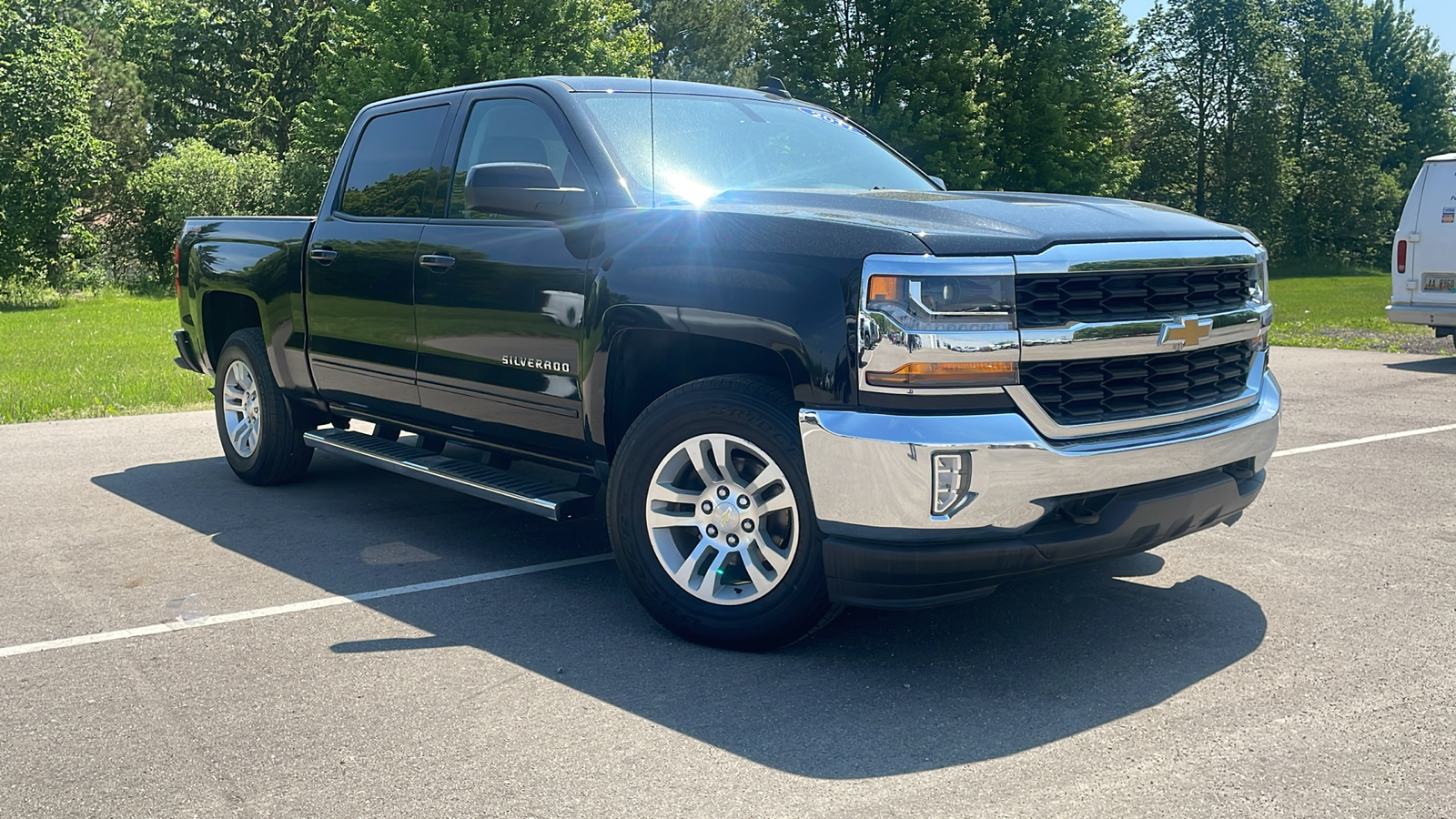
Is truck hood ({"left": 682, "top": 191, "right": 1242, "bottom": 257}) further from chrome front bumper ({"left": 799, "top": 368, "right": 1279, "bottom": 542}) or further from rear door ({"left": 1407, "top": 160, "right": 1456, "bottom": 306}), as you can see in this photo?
rear door ({"left": 1407, "top": 160, "right": 1456, "bottom": 306})

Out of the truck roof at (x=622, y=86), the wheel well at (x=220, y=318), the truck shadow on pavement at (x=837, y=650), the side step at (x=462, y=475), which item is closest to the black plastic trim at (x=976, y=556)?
the truck shadow on pavement at (x=837, y=650)

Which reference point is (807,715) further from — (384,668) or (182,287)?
(182,287)

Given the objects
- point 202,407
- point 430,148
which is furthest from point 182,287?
point 202,407

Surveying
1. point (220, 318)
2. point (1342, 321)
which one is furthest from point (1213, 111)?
point (220, 318)

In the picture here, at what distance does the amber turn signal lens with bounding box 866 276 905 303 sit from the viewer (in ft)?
12.4

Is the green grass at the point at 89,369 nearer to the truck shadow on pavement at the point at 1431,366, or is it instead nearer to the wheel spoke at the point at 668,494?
the wheel spoke at the point at 668,494

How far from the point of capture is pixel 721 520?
13.8ft

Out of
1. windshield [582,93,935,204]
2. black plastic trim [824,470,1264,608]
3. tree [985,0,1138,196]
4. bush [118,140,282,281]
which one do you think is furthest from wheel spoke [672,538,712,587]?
tree [985,0,1138,196]

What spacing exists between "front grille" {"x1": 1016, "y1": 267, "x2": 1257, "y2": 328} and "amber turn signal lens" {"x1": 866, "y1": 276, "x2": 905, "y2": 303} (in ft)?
1.17

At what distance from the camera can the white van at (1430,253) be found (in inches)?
538

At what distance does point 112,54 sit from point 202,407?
56037 mm

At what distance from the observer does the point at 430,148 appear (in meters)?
5.87

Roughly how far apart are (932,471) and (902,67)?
35.9m

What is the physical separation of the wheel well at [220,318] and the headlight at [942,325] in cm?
485
